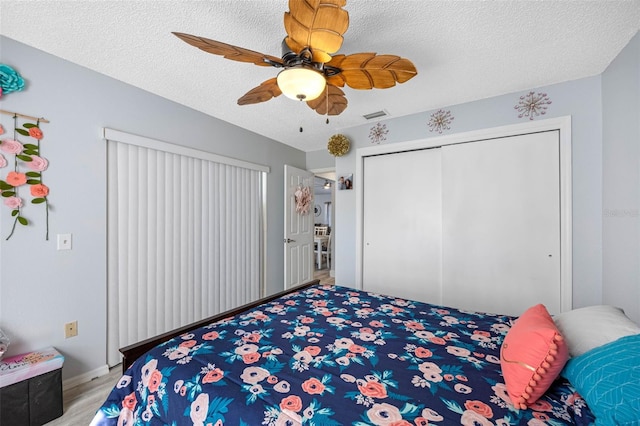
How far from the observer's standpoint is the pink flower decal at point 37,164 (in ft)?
5.83

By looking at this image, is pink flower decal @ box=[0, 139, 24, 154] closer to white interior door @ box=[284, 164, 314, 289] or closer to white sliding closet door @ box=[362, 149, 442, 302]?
white interior door @ box=[284, 164, 314, 289]

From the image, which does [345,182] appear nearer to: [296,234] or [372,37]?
[296,234]

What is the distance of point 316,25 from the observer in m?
1.15

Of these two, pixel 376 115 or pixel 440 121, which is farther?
pixel 376 115

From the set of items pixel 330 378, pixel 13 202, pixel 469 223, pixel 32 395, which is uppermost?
pixel 13 202

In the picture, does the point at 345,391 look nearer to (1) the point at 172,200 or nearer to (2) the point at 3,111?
(1) the point at 172,200

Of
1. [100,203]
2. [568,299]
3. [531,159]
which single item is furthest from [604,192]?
[100,203]

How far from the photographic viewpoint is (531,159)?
7.61ft

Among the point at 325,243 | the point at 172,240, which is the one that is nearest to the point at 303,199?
the point at 172,240

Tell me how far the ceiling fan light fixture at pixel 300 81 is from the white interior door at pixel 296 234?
7.95 feet

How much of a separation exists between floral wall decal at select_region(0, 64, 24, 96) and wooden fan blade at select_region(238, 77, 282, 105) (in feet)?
4.69

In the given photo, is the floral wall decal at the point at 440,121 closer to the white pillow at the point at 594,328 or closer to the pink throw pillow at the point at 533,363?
the white pillow at the point at 594,328

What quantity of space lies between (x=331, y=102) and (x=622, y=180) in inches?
79.5

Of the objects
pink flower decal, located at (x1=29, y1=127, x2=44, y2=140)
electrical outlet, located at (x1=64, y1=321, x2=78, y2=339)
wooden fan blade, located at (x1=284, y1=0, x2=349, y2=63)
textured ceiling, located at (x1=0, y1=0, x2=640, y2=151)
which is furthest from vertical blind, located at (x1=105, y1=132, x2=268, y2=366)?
wooden fan blade, located at (x1=284, y1=0, x2=349, y2=63)
